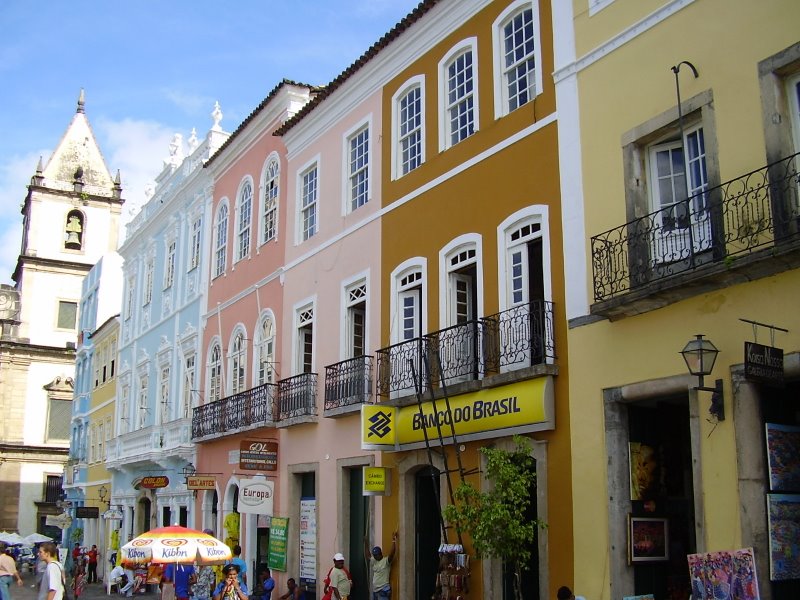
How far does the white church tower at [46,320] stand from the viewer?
54.1 metres

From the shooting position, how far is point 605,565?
10930 mm

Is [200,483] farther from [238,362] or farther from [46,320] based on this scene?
[46,320]

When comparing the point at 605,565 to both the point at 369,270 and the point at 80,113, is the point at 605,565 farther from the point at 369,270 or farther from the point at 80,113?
the point at 80,113

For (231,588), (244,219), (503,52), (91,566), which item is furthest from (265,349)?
(91,566)

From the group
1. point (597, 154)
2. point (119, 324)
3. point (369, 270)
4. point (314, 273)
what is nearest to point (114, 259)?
point (119, 324)

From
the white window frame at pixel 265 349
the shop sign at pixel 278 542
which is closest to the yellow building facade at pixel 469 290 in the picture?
the shop sign at pixel 278 542

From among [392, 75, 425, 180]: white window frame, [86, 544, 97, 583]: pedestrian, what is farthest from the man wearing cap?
[86, 544, 97, 583]: pedestrian

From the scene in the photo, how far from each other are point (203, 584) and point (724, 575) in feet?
36.8

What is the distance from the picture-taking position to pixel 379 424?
15.0m

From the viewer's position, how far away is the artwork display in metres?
11.0

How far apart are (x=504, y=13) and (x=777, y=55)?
5577mm

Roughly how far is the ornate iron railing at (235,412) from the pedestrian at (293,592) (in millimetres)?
3378

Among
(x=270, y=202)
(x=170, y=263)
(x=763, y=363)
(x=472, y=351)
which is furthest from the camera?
(x=170, y=263)

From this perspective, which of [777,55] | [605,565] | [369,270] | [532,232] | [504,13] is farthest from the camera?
[369,270]
